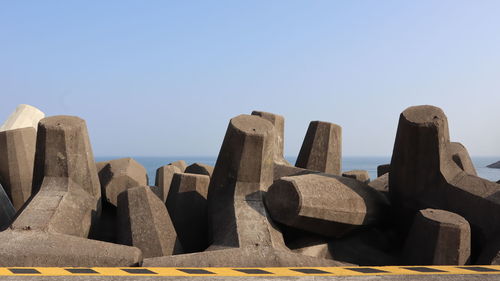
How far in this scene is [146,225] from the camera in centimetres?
529

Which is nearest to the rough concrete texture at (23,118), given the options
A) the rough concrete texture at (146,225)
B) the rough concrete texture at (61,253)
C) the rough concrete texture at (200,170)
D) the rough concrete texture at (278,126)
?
the rough concrete texture at (200,170)

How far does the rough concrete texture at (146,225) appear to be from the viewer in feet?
17.0

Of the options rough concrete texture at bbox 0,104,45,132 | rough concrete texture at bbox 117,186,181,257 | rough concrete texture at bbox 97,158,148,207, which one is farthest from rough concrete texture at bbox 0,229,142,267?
rough concrete texture at bbox 0,104,45,132

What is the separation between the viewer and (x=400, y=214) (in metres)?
5.99

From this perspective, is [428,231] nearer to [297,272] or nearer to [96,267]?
[297,272]

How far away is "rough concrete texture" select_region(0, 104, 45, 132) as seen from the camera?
35.2 feet

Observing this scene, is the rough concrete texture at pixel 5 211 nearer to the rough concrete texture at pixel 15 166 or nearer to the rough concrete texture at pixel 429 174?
the rough concrete texture at pixel 15 166

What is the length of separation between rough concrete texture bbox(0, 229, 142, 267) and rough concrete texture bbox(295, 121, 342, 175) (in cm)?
358

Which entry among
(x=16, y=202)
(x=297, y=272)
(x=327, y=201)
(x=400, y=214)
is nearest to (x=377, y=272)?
(x=297, y=272)

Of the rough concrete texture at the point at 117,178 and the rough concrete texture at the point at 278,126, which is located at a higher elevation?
the rough concrete texture at the point at 278,126

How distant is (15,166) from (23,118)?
355 cm

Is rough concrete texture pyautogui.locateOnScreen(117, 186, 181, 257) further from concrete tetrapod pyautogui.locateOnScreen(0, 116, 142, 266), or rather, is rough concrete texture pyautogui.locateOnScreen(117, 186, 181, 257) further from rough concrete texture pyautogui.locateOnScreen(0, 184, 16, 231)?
rough concrete texture pyautogui.locateOnScreen(0, 184, 16, 231)

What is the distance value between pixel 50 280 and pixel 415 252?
3.17m

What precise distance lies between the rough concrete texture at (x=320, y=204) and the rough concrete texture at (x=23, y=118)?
6885mm
